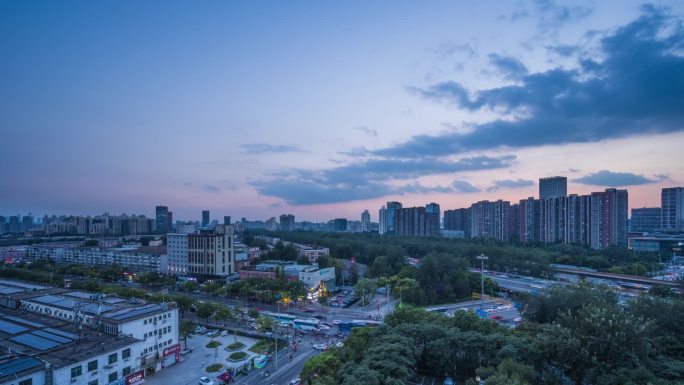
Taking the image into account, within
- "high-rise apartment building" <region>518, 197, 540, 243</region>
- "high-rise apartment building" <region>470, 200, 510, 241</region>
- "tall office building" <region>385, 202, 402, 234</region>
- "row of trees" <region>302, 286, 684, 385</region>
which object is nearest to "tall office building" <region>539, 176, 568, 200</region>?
"high-rise apartment building" <region>470, 200, 510, 241</region>

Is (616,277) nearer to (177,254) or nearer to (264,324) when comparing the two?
(264,324)

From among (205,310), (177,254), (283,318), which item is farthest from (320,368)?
(177,254)

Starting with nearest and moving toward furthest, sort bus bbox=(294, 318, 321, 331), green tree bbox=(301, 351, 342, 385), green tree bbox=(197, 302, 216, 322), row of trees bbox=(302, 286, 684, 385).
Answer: row of trees bbox=(302, 286, 684, 385)
green tree bbox=(301, 351, 342, 385)
green tree bbox=(197, 302, 216, 322)
bus bbox=(294, 318, 321, 331)

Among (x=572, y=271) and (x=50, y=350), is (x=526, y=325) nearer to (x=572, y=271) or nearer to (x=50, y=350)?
(x=50, y=350)

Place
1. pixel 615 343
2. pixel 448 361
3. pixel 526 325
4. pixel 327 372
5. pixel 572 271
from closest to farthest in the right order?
pixel 615 343
pixel 327 372
pixel 448 361
pixel 526 325
pixel 572 271

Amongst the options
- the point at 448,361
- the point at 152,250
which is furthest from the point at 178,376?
the point at 152,250

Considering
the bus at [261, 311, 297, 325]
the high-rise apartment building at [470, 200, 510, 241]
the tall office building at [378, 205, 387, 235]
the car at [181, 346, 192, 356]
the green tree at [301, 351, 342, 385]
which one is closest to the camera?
the green tree at [301, 351, 342, 385]

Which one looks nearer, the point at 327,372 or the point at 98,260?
the point at 327,372

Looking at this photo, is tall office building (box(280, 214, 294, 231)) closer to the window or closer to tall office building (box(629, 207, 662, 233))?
tall office building (box(629, 207, 662, 233))
